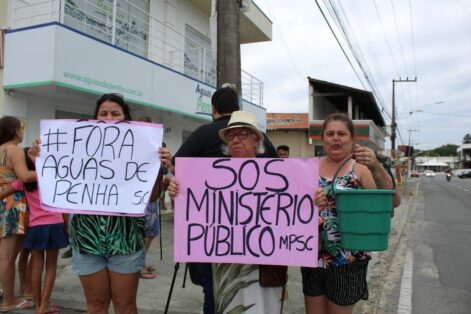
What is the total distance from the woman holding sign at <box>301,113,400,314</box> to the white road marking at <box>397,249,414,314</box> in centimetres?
258

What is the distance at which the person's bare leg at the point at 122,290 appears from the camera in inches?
103

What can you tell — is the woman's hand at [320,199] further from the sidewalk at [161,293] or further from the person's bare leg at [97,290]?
the sidewalk at [161,293]

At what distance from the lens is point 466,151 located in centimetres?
10181

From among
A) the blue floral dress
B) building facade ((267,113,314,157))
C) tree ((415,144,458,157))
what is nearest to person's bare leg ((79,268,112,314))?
the blue floral dress

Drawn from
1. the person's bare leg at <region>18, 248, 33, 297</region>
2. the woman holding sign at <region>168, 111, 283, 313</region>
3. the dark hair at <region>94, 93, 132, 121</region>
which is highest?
the dark hair at <region>94, 93, 132, 121</region>

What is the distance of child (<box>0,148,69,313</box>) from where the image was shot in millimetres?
3863

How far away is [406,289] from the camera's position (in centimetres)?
564

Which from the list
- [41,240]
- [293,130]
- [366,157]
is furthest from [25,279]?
[293,130]

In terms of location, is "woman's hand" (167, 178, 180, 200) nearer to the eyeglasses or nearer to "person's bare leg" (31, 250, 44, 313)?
the eyeglasses

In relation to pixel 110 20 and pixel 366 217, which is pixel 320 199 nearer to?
pixel 366 217

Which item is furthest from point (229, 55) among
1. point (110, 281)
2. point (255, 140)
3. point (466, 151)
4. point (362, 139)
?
point (466, 151)

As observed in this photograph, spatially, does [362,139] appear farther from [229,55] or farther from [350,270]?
[350,270]

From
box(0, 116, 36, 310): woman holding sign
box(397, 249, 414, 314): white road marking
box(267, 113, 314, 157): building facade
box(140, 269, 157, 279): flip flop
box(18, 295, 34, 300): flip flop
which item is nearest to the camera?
box(0, 116, 36, 310): woman holding sign

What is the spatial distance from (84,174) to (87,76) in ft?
18.7
